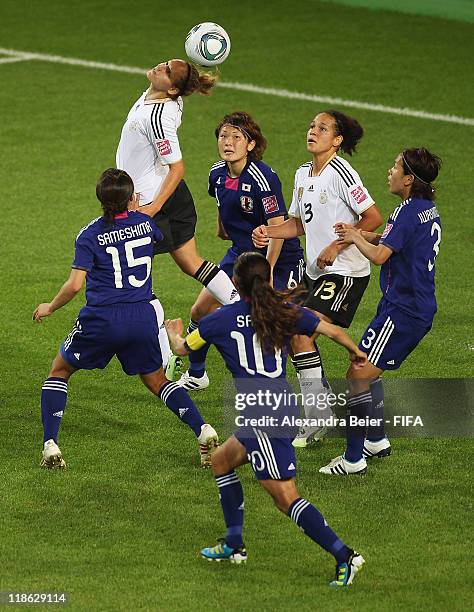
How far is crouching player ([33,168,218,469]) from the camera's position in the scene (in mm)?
7664

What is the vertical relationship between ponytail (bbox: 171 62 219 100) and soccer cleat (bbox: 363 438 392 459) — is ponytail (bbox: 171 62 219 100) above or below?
above

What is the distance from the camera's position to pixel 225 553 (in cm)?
688

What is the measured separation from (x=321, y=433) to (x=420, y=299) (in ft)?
4.34

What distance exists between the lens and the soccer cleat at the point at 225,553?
22.5ft

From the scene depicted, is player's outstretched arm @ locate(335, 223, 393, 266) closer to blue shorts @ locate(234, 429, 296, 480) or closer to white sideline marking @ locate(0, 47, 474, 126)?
blue shorts @ locate(234, 429, 296, 480)

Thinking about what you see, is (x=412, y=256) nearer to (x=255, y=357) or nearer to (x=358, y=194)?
(x=358, y=194)

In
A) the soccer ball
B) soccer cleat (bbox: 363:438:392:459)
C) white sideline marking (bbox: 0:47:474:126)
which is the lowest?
soccer cleat (bbox: 363:438:392:459)

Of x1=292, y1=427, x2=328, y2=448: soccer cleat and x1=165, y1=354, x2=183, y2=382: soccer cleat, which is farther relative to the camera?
x1=165, y1=354, x2=183, y2=382: soccer cleat

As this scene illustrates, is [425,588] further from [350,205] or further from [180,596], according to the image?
[350,205]

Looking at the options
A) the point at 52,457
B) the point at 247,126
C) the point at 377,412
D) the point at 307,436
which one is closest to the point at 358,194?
the point at 247,126

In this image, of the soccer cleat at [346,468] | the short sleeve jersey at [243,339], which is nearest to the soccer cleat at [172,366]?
the soccer cleat at [346,468]

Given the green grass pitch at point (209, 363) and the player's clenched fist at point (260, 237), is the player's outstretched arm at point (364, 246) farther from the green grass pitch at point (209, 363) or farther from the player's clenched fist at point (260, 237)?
the green grass pitch at point (209, 363)

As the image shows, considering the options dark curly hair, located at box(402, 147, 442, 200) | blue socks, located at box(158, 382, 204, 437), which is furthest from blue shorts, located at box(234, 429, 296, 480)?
dark curly hair, located at box(402, 147, 442, 200)

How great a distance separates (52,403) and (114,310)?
2.38 feet
